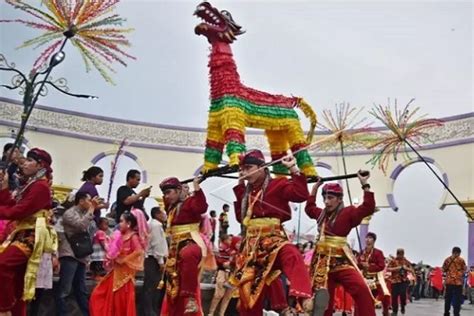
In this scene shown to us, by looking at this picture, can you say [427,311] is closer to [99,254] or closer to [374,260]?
[374,260]

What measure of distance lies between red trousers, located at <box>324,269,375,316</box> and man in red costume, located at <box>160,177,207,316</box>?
1353 millimetres

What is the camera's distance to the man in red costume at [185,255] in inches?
242

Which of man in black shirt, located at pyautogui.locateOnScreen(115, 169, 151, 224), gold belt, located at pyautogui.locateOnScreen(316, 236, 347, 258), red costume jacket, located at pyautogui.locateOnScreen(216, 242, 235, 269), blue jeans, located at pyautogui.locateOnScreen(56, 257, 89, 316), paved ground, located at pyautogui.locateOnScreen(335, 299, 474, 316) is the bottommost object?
paved ground, located at pyautogui.locateOnScreen(335, 299, 474, 316)

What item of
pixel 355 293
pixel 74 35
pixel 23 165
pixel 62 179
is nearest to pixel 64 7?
pixel 74 35

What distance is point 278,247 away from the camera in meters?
5.64

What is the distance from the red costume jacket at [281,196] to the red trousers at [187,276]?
Result: 0.72 meters

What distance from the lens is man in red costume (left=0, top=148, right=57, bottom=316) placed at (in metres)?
5.43

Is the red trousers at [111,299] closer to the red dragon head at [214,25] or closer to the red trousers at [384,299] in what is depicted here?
the red dragon head at [214,25]

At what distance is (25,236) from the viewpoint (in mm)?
5562

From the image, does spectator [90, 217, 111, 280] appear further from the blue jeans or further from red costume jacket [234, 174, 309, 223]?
Result: red costume jacket [234, 174, 309, 223]

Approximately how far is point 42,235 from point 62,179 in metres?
14.2

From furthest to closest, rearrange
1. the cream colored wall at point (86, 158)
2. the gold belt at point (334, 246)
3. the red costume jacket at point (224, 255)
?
1. the cream colored wall at point (86, 158)
2. the red costume jacket at point (224, 255)
3. the gold belt at point (334, 246)

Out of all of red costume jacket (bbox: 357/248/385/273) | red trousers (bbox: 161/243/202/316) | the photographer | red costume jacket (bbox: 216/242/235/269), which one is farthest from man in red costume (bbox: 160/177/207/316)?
the photographer

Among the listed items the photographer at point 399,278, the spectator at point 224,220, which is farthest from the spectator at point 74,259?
the spectator at point 224,220
